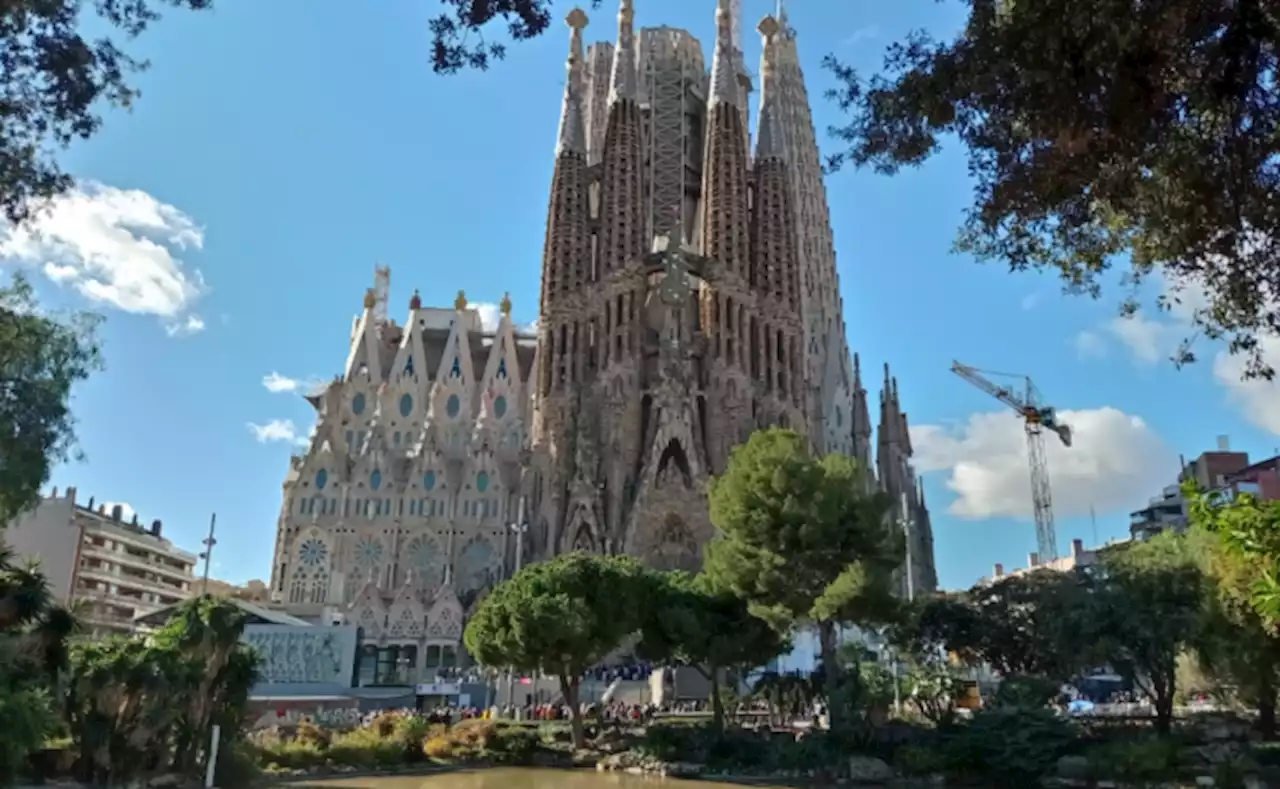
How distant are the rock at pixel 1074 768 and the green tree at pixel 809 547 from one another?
545 cm

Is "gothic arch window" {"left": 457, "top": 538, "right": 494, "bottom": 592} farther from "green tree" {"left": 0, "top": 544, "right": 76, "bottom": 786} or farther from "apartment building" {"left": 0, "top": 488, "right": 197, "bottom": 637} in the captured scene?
"green tree" {"left": 0, "top": 544, "right": 76, "bottom": 786}

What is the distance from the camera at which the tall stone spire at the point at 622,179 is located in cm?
5578

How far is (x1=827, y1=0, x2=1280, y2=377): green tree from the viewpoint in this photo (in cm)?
736

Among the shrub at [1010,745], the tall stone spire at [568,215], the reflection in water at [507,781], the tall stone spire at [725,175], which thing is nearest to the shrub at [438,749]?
the reflection in water at [507,781]

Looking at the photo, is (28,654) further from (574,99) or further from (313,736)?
(574,99)

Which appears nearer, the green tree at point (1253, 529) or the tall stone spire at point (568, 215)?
the green tree at point (1253, 529)

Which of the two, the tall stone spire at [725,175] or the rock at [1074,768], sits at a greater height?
the tall stone spire at [725,175]

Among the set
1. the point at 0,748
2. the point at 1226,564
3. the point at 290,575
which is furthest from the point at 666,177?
the point at 0,748

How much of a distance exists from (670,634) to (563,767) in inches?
172

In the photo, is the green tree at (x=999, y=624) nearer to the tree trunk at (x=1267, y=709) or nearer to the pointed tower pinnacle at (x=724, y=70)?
the tree trunk at (x=1267, y=709)

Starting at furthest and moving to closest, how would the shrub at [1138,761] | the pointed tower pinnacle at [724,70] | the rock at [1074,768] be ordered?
the pointed tower pinnacle at [724,70] < the rock at [1074,768] < the shrub at [1138,761]

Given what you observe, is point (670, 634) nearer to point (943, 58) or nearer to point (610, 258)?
point (943, 58)

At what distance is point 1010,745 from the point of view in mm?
19453

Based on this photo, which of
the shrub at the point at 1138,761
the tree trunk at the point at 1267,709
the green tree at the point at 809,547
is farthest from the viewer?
the green tree at the point at 809,547
